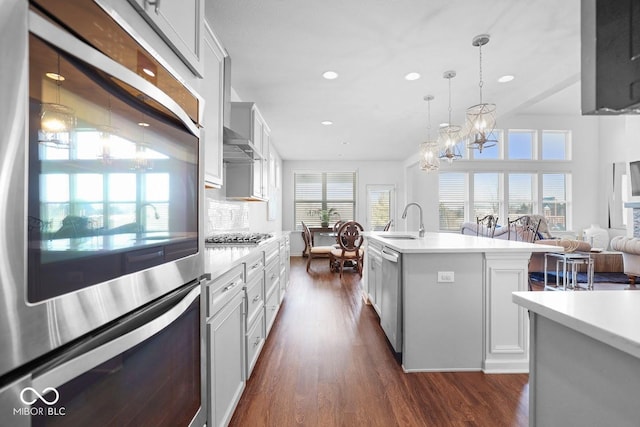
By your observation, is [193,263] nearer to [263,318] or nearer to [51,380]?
[51,380]

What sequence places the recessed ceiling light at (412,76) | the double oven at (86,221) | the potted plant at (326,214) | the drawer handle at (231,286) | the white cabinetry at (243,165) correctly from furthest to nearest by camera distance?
the potted plant at (326,214), the recessed ceiling light at (412,76), the white cabinetry at (243,165), the drawer handle at (231,286), the double oven at (86,221)

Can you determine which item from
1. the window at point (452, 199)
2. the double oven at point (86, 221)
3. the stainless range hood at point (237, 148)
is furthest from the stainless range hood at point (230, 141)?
the window at point (452, 199)

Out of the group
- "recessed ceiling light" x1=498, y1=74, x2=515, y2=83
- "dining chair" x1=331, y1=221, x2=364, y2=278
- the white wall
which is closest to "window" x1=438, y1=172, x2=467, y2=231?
the white wall

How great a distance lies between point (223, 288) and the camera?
134 centimetres

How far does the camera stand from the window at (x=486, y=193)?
26.2 feet

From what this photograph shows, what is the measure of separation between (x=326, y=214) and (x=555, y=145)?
674 cm

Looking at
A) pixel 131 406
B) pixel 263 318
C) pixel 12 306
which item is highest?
pixel 12 306

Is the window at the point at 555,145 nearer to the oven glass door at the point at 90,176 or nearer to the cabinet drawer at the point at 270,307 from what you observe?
the cabinet drawer at the point at 270,307

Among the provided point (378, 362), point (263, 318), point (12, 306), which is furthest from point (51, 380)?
point (378, 362)

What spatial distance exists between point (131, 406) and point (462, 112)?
16.0 feet

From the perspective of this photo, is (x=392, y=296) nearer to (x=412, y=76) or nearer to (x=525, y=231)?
(x=412, y=76)

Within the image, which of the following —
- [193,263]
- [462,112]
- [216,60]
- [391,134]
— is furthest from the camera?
[391,134]

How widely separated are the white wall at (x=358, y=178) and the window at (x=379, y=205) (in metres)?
0.12

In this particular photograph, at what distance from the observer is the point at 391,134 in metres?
5.46
